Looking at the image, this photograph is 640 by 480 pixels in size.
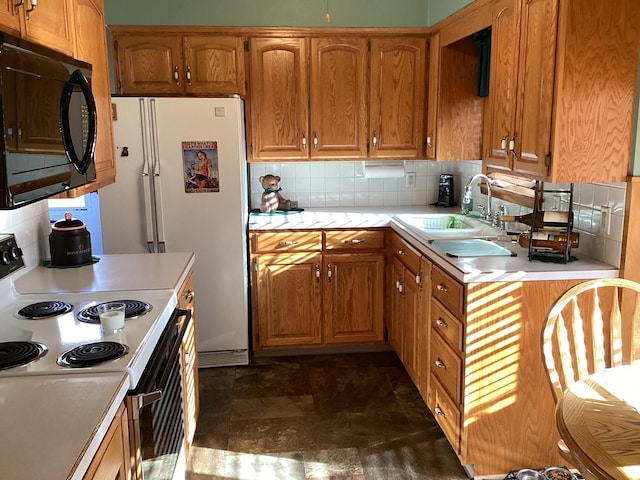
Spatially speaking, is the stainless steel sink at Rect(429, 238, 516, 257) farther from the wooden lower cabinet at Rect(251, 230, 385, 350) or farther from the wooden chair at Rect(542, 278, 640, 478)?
the wooden lower cabinet at Rect(251, 230, 385, 350)

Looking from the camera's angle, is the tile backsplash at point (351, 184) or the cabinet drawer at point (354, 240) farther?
the tile backsplash at point (351, 184)

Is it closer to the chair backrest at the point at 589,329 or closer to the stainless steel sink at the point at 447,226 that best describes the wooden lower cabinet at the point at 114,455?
the chair backrest at the point at 589,329

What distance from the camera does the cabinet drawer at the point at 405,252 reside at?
301 centimetres

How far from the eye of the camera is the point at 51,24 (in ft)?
6.19

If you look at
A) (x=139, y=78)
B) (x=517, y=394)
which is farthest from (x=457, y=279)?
(x=139, y=78)

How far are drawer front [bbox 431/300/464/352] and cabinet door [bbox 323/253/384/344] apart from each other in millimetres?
966

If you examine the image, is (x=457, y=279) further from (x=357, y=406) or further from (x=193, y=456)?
(x=193, y=456)

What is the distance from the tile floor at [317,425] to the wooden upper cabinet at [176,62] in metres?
1.77

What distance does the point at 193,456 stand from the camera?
2.65 m

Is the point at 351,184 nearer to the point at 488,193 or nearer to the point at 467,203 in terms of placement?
the point at 467,203

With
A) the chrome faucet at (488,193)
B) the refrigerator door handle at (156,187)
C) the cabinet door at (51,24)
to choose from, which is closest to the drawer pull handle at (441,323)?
the chrome faucet at (488,193)

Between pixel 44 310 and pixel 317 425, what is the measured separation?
4.95 ft

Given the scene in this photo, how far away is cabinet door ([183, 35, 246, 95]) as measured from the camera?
3.59 meters

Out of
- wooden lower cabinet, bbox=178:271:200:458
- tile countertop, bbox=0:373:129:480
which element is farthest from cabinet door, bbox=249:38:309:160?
tile countertop, bbox=0:373:129:480
